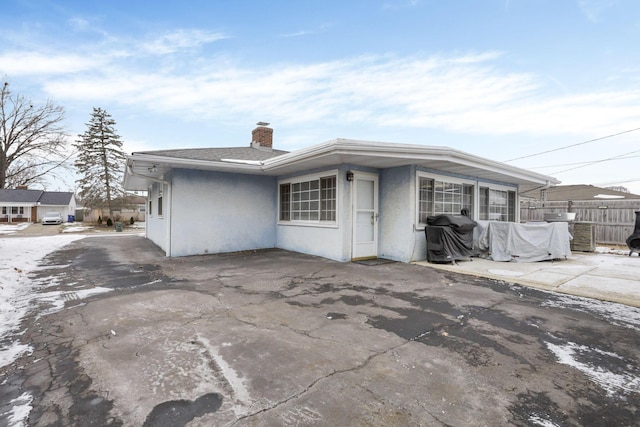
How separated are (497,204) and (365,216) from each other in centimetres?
535

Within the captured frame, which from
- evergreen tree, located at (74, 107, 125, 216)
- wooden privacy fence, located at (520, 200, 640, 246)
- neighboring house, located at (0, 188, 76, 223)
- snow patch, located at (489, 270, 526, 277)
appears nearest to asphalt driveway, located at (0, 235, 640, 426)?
snow patch, located at (489, 270, 526, 277)

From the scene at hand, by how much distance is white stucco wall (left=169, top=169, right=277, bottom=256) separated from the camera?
788 cm

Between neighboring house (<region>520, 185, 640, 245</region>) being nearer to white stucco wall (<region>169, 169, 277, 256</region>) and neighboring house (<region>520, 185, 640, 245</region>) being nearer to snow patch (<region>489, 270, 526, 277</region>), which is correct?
snow patch (<region>489, 270, 526, 277</region>)

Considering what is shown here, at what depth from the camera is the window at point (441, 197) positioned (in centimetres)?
739

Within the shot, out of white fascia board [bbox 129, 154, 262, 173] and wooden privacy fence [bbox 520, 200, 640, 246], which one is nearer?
white fascia board [bbox 129, 154, 262, 173]

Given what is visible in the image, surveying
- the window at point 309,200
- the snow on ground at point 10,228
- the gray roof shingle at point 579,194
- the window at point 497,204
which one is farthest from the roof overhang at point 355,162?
the snow on ground at point 10,228

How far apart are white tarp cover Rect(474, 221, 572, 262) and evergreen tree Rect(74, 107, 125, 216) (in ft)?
88.3

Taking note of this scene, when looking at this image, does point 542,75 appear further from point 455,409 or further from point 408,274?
point 455,409

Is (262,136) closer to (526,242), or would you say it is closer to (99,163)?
(526,242)

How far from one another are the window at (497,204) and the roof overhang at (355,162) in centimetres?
56

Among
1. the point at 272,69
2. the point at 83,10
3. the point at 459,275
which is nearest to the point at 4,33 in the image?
the point at 83,10

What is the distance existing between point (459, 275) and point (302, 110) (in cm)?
1124

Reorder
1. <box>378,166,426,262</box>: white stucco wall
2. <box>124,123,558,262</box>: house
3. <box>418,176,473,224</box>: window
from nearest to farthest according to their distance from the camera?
<box>124,123,558,262</box>: house < <box>378,166,426,262</box>: white stucco wall < <box>418,176,473,224</box>: window

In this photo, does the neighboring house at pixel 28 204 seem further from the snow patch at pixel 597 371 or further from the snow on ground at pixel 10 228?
the snow patch at pixel 597 371
